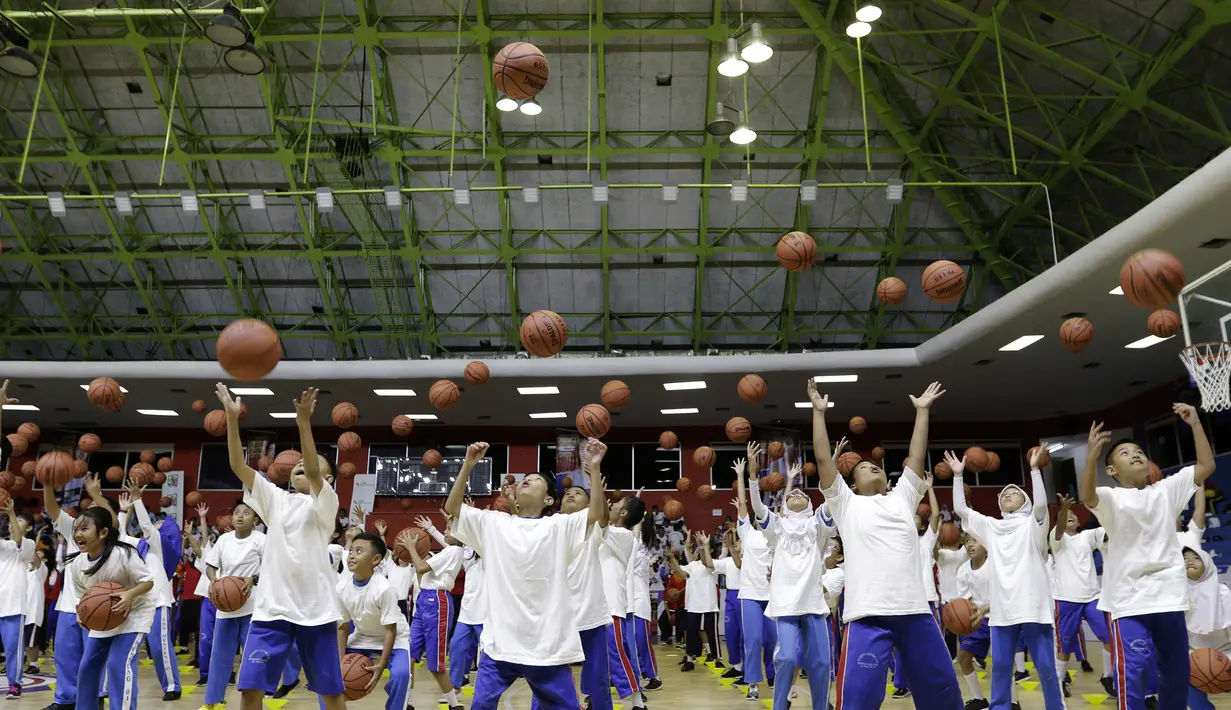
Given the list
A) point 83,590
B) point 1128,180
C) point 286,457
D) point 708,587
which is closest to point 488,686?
point 83,590

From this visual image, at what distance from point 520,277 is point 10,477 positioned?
1004cm

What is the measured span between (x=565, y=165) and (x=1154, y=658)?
14.1m

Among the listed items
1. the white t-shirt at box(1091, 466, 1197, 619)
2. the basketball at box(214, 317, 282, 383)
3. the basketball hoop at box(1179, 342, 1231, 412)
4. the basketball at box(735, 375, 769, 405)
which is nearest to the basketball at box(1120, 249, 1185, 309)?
the white t-shirt at box(1091, 466, 1197, 619)

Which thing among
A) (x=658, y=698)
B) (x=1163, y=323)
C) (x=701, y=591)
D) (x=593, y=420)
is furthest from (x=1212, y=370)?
(x=701, y=591)

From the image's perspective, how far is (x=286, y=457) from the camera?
7652 millimetres

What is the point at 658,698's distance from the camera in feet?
29.7

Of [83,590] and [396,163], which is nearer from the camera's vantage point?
[83,590]

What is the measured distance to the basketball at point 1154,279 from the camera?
594cm

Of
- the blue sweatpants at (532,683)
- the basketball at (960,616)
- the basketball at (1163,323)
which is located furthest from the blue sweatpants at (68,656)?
the basketball at (1163,323)

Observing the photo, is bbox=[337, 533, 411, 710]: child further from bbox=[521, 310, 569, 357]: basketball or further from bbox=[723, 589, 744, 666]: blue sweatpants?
bbox=[723, 589, 744, 666]: blue sweatpants

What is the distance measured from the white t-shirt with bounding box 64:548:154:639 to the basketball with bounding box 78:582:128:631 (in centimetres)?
19

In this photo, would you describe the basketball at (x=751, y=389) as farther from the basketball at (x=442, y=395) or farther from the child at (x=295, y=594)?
the child at (x=295, y=594)

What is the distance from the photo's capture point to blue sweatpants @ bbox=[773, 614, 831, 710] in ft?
21.8

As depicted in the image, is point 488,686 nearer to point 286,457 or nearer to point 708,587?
point 286,457
